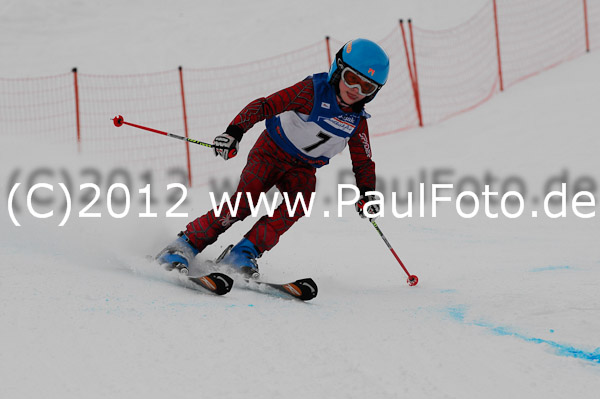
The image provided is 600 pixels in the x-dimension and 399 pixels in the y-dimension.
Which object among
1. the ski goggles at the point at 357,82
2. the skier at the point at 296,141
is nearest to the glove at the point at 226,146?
the skier at the point at 296,141

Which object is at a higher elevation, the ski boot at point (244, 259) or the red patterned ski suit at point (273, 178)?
the red patterned ski suit at point (273, 178)

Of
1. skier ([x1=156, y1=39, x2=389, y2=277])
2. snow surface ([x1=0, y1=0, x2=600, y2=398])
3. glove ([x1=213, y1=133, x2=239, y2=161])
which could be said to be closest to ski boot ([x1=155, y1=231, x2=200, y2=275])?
skier ([x1=156, y1=39, x2=389, y2=277])

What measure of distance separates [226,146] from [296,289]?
0.89m

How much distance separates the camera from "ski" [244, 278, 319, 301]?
127 inches

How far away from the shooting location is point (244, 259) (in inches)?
145

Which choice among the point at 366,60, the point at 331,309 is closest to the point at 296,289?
the point at 331,309

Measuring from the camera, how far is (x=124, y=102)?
44.5 feet

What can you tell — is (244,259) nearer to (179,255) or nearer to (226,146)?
(179,255)

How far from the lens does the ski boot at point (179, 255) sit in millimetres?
3551

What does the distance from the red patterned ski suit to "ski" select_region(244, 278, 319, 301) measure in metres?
0.51

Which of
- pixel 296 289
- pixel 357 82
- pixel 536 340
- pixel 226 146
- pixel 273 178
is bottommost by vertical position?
pixel 536 340

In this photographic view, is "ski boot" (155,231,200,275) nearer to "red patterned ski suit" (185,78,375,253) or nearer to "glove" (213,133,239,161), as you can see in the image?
"red patterned ski suit" (185,78,375,253)

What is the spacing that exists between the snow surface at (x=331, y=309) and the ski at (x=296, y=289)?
85mm

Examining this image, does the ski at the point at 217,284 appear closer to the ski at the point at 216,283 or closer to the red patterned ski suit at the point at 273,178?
the ski at the point at 216,283
